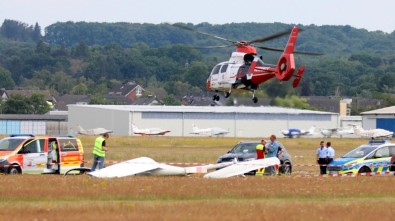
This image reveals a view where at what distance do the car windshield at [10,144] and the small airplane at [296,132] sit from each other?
244 feet

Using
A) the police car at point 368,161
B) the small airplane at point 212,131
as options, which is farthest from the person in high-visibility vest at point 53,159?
the small airplane at point 212,131

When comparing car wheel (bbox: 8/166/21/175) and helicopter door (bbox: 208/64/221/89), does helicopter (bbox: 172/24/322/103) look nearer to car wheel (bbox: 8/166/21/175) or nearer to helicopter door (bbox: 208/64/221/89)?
helicopter door (bbox: 208/64/221/89)

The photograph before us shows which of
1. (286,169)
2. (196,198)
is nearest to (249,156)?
(286,169)

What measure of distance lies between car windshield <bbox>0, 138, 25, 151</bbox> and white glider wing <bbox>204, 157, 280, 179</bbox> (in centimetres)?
753

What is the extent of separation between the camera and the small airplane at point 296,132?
380 feet

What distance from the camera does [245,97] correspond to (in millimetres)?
48406

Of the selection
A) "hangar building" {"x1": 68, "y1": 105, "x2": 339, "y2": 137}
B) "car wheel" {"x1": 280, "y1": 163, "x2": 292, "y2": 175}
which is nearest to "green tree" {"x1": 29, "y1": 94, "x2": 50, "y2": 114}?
"hangar building" {"x1": 68, "y1": 105, "x2": 339, "y2": 137}

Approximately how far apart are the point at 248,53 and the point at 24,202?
2254 centimetres

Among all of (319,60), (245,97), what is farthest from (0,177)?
(319,60)

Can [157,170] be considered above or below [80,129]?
above

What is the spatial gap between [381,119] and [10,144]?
293ft

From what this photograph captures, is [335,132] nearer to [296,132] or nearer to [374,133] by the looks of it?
[296,132]

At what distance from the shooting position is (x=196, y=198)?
3078cm

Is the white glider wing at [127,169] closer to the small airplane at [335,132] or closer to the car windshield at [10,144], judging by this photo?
the car windshield at [10,144]
